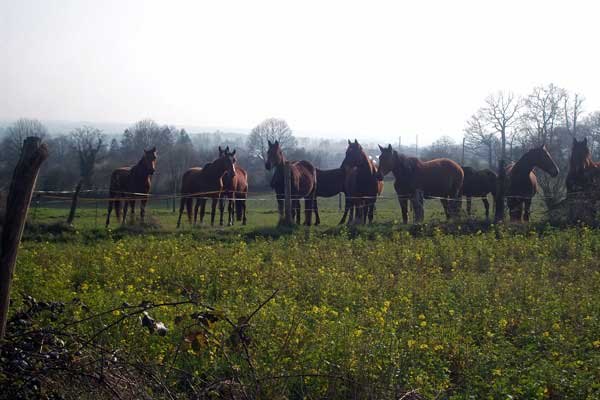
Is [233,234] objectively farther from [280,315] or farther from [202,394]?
[202,394]

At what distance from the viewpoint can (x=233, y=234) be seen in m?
14.7

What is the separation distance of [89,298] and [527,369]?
4619 mm

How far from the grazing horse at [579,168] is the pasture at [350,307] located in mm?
3208

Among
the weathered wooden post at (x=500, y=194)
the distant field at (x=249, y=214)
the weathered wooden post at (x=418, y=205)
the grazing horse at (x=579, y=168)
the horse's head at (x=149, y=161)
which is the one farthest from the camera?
the horse's head at (x=149, y=161)

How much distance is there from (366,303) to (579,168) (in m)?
12.1

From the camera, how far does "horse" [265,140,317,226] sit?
1928cm

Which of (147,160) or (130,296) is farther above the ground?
(147,160)

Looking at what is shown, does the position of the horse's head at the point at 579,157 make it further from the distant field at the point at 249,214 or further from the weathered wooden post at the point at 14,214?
the weathered wooden post at the point at 14,214

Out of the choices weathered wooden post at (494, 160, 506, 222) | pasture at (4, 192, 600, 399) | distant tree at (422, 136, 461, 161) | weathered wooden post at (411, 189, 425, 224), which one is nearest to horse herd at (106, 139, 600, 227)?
weathered wooden post at (411, 189, 425, 224)

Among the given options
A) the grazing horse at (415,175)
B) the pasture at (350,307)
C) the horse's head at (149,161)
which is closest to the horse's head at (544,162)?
the grazing horse at (415,175)

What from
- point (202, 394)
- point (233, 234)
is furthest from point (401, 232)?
point (202, 394)

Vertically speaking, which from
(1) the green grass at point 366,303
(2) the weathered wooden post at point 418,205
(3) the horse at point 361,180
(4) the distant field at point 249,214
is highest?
(3) the horse at point 361,180

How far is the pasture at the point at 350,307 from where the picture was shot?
4711mm

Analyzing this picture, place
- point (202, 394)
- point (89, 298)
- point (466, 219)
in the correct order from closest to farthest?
point (202, 394)
point (89, 298)
point (466, 219)
